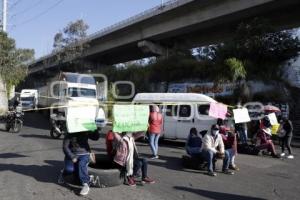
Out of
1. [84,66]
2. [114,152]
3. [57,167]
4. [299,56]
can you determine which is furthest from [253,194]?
[84,66]

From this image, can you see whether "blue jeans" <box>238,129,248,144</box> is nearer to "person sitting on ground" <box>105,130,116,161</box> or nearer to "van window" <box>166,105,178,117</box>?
"van window" <box>166,105,178,117</box>

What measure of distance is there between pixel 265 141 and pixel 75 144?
8.44m

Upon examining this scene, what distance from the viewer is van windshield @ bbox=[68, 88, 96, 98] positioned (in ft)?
98.1

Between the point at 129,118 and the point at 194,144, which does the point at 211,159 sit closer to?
the point at 194,144

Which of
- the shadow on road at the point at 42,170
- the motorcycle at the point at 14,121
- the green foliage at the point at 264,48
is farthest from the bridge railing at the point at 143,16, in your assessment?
the shadow on road at the point at 42,170

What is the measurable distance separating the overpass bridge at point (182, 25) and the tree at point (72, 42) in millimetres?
1120

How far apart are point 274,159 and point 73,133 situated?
8315mm

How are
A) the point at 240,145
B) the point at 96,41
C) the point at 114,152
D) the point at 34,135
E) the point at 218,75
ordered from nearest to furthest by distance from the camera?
1. the point at 114,152
2. the point at 240,145
3. the point at 34,135
4. the point at 218,75
5. the point at 96,41

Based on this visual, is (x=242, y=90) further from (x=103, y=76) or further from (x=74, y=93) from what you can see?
(x=103, y=76)

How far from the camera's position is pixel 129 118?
10.8 metres

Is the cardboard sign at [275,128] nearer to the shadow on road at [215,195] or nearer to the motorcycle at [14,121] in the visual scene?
the shadow on road at [215,195]

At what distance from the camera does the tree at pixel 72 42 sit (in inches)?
2197

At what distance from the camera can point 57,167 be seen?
39.4ft

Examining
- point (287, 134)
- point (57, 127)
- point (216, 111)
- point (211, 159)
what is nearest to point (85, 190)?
point (211, 159)
